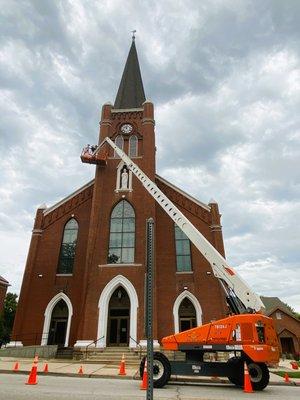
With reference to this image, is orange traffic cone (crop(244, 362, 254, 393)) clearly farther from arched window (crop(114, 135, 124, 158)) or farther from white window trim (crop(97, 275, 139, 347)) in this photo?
arched window (crop(114, 135, 124, 158))

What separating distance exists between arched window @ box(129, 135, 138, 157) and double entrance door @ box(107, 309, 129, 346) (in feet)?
43.0

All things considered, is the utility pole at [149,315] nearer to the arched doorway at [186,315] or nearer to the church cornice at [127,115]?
the arched doorway at [186,315]

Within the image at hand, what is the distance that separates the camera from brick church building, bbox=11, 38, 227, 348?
2245 cm

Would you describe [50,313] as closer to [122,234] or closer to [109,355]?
[109,355]

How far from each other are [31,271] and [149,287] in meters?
23.4

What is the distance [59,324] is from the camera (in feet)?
78.5

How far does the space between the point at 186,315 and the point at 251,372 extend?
13564 millimetres

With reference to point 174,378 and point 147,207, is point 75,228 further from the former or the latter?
point 174,378

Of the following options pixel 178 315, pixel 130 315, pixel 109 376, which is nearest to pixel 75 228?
pixel 130 315

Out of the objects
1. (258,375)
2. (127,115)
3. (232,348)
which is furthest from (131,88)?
(258,375)

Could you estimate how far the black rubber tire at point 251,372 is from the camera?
996cm

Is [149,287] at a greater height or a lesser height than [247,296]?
lesser

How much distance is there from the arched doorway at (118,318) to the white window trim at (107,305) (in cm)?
66

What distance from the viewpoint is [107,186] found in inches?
1065
